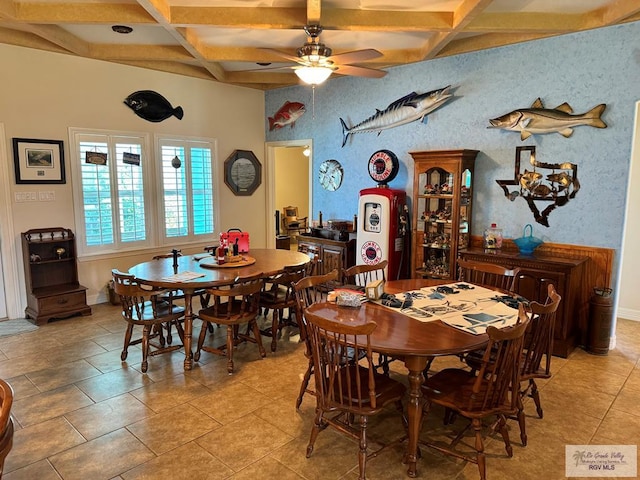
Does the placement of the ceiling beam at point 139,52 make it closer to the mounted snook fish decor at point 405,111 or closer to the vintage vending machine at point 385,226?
the mounted snook fish decor at point 405,111

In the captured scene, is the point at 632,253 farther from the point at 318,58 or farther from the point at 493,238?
the point at 318,58

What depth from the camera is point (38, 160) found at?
16.4ft

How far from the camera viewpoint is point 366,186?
6.00m

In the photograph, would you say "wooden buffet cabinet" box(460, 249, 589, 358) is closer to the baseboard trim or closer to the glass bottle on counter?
the glass bottle on counter

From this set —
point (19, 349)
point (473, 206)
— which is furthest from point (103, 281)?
point (473, 206)

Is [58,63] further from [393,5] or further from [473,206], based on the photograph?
[473,206]

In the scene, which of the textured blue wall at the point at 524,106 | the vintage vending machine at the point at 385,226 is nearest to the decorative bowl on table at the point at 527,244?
the textured blue wall at the point at 524,106

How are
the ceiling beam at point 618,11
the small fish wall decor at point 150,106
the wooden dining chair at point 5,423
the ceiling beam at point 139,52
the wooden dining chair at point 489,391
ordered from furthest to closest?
the small fish wall decor at point 150,106 < the ceiling beam at point 139,52 < the ceiling beam at point 618,11 < the wooden dining chair at point 489,391 < the wooden dining chair at point 5,423

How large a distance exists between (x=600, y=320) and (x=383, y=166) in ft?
9.37

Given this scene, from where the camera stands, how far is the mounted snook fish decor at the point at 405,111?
5.11 meters

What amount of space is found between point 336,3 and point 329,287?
3.51 metres

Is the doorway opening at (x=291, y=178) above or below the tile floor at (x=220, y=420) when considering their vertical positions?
above

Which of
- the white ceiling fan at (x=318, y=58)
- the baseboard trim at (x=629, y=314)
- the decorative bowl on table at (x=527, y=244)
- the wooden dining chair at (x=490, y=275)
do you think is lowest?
the baseboard trim at (x=629, y=314)

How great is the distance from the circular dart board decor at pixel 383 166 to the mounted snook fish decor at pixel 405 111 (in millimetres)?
348
